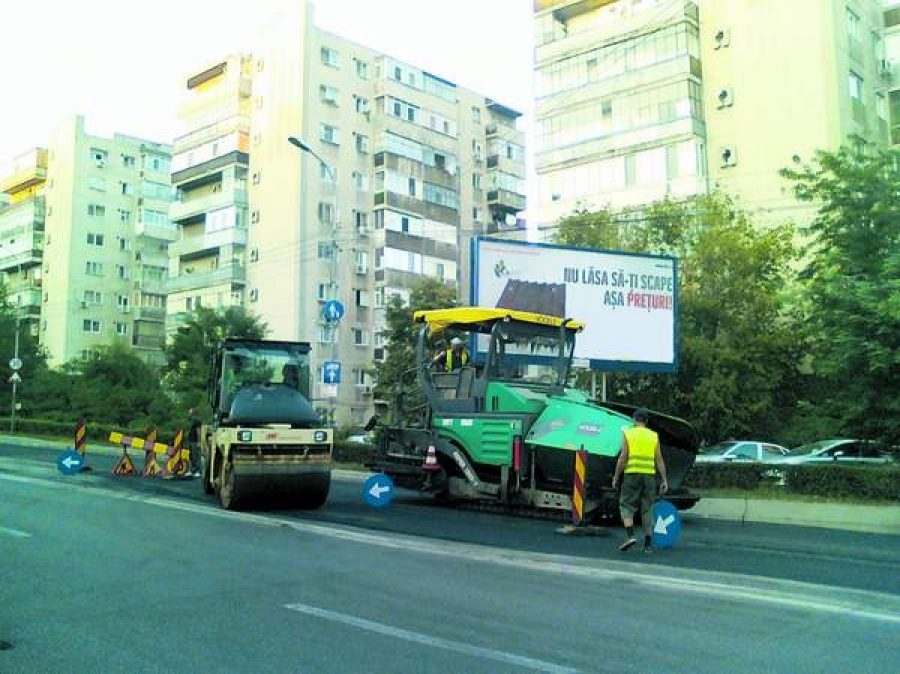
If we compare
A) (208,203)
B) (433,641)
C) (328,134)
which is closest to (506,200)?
(328,134)

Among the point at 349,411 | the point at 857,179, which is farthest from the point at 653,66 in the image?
the point at 349,411

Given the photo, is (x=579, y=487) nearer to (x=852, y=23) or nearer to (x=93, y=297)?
(x=852, y=23)

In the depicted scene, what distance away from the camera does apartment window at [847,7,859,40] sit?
135 ft

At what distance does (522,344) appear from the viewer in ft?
49.4

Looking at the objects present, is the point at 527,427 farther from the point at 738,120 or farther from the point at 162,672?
the point at 738,120

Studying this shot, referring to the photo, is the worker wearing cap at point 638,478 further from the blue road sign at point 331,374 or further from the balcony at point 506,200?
the balcony at point 506,200

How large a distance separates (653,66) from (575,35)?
17.7 ft

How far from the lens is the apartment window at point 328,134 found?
55.8 m

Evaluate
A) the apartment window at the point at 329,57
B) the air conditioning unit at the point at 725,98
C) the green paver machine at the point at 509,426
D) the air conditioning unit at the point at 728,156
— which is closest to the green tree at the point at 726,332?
the air conditioning unit at the point at 728,156

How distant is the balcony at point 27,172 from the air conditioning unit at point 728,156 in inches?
2811

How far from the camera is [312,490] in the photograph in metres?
13.9

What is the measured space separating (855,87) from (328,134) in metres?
31.6

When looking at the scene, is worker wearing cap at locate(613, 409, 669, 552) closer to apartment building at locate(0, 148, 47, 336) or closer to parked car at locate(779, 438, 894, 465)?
parked car at locate(779, 438, 894, 465)

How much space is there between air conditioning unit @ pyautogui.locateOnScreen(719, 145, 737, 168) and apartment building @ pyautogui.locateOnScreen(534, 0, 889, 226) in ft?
0.17
